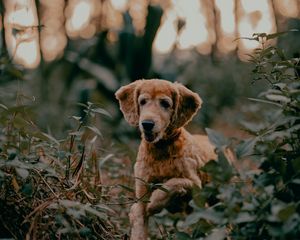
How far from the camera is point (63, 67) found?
13.3 m

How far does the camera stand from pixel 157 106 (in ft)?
15.0

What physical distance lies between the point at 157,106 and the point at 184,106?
0.33 metres

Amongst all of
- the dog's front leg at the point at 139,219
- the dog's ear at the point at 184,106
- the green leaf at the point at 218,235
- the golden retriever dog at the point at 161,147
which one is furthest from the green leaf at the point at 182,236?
the dog's ear at the point at 184,106

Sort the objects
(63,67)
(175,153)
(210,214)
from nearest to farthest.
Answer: (210,214) < (175,153) < (63,67)

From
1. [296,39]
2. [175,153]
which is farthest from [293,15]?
[175,153]

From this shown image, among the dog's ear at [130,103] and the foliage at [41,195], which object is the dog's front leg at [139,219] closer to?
the foliage at [41,195]

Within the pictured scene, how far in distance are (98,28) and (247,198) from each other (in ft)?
57.1

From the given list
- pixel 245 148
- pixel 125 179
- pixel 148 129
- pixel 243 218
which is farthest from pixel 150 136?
pixel 243 218

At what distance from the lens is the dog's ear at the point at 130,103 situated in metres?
4.77

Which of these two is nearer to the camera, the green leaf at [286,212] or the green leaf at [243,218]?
the green leaf at [286,212]

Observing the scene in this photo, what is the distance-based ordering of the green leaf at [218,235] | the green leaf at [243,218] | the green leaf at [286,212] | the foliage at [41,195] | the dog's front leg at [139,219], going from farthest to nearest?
the dog's front leg at [139,219]
the foliage at [41,195]
the green leaf at [218,235]
the green leaf at [243,218]
the green leaf at [286,212]

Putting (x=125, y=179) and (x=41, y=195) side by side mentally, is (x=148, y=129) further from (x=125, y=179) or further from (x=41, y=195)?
(x=41, y=195)

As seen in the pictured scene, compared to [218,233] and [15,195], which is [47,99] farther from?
[218,233]

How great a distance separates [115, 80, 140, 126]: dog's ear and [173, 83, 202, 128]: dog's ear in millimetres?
344
